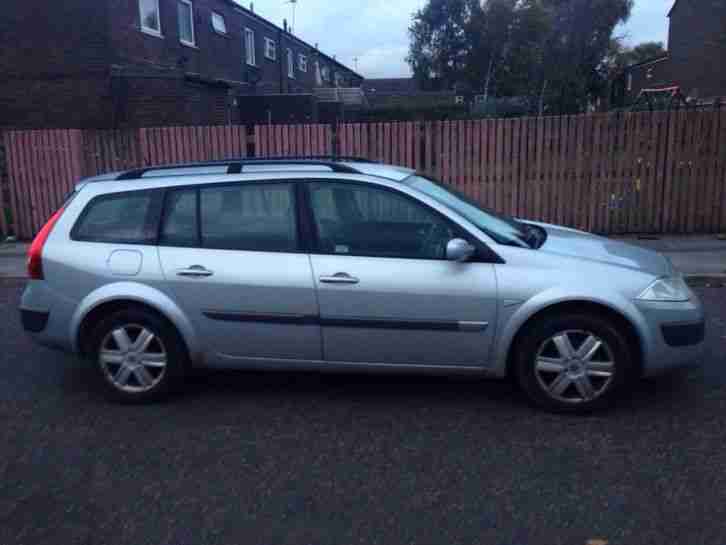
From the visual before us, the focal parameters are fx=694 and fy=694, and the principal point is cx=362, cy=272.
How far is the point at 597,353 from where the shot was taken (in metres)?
4.19

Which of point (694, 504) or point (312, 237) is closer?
point (694, 504)

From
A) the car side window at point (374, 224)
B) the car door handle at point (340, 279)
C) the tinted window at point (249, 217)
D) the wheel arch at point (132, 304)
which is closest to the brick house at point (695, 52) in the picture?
the car side window at point (374, 224)

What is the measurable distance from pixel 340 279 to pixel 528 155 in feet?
23.8

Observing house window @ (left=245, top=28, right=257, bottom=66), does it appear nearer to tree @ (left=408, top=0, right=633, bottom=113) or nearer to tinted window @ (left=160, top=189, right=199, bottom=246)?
tree @ (left=408, top=0, right=633, bottom=113)

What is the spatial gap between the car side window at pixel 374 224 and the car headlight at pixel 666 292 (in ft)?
3.97

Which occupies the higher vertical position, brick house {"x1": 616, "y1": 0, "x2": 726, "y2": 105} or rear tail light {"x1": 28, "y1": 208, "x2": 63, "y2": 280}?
brick house {"x1": 616, "y1": 0, "x2": 726, "y2": 105}

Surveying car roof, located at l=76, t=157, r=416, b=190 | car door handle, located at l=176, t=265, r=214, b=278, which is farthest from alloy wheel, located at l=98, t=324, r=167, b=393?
car roof, located at l=76, t=157, r=416, b=190

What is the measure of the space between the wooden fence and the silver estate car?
6.14 meters

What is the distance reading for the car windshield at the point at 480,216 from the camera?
4.43 m

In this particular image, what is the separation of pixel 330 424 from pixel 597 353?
1680 millimetres

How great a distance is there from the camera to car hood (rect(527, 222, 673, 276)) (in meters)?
4.36

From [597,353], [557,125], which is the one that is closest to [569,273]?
[597,353]

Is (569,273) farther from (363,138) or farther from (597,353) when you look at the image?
(363,138)

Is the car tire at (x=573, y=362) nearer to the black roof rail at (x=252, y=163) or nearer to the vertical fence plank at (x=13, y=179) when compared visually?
the black roof rail at (x=252, y=163)
